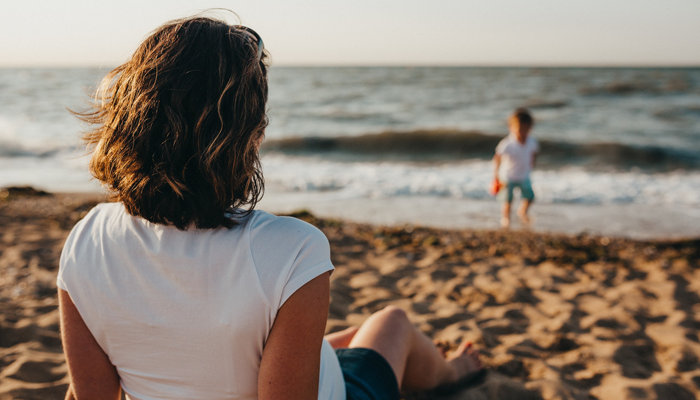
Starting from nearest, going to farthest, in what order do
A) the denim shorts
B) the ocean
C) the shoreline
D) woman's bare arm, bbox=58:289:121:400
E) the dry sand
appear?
woman's bare arm, bbox=58:289:121:400 < the denim shorts < the dry sand < the shoreline < the ocean

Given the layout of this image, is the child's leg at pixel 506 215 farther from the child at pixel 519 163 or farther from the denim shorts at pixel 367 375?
the denim shorts at pixel 367 375

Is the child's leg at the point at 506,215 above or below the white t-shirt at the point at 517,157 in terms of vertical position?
below

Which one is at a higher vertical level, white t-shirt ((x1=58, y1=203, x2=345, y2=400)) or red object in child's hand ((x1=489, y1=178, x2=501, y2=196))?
white t-shirt ((x1=58, y1=203, x2=345, y2=400))

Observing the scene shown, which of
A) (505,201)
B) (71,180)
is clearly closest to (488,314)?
(505,201)

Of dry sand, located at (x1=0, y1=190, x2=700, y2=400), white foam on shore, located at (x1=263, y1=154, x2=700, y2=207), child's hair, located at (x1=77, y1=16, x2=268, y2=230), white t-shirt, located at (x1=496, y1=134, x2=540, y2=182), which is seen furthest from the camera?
white foam on shore, located at (x1=263, y1=154, x2=700, y2=207)

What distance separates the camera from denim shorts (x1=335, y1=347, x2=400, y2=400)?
5.35 feet

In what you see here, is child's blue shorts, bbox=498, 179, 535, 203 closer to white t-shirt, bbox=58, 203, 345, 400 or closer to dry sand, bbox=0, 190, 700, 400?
dry sand, bbox=0, 190, 700, 400

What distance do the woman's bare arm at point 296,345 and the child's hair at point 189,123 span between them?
0.24 meters

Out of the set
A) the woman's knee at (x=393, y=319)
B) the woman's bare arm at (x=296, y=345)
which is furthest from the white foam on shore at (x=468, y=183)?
the woman's bare arm at (x=296, y=345)

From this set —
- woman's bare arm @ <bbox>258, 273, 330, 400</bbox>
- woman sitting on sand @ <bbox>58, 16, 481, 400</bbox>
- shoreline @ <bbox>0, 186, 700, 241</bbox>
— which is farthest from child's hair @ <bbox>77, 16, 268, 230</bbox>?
shoreline @ <bbox>0, 186, 700, 241</bbox>

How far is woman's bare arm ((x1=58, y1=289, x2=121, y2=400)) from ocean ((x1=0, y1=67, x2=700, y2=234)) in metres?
0.49

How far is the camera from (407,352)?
2.01 metres

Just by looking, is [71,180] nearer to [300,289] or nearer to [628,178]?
[300,289]

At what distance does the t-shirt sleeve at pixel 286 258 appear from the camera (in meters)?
1.01
